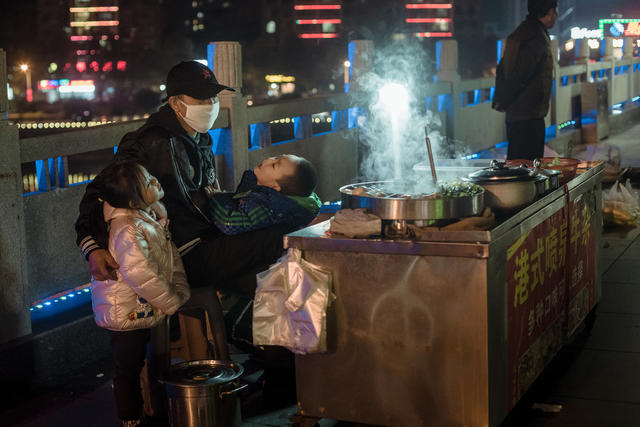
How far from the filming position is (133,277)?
3793 millimetres

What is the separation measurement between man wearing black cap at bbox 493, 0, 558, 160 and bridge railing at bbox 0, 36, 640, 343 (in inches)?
85.2

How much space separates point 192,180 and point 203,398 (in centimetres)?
144

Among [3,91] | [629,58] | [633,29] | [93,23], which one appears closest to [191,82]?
[3,91]

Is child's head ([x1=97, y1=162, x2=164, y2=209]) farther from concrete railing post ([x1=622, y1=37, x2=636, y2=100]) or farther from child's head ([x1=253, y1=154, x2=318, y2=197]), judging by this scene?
concrete railing post ([x1=622, y1=37, x2=636, y2=100])

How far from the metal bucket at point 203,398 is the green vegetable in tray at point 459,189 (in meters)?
1.30

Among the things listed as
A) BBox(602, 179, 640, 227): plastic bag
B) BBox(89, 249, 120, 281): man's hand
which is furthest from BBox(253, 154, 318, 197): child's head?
BBox(602, 179, 640, 227): plastic bag

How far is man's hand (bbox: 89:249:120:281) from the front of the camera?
3885 mm

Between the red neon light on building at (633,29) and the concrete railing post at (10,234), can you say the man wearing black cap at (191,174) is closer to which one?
the concrete railing post at (10,234)

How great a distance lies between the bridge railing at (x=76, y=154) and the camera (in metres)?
4.91

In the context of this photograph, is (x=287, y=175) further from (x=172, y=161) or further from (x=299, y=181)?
(x=172, y=161)

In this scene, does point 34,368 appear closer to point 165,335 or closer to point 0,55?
point 165,335

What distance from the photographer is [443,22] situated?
15812 cm

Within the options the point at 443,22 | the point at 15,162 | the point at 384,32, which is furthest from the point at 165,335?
the point at 443,22

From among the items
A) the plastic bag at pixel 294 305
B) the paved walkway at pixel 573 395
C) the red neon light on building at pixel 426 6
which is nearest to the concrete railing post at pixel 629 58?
the paved walkway at pixel 573 395
